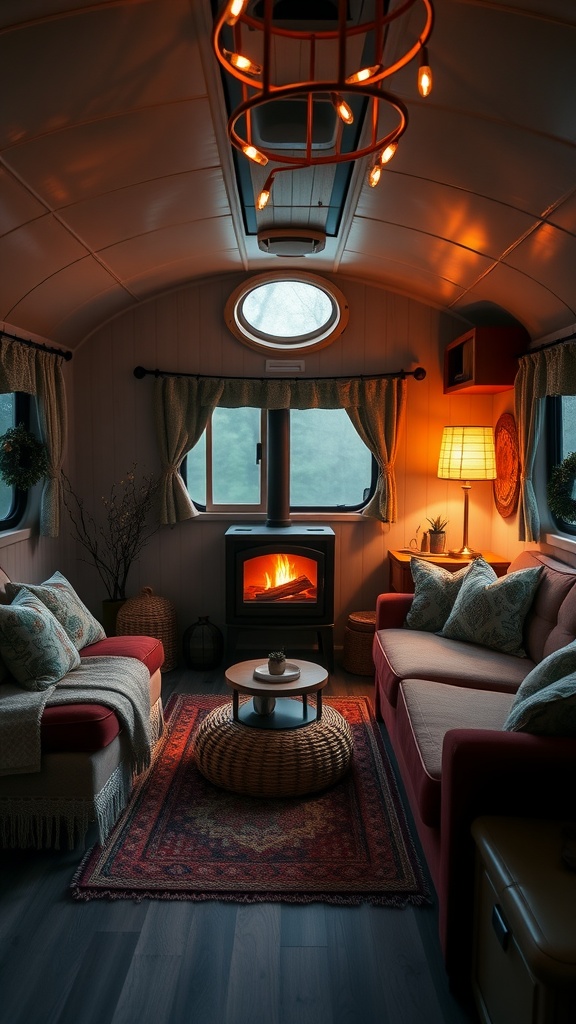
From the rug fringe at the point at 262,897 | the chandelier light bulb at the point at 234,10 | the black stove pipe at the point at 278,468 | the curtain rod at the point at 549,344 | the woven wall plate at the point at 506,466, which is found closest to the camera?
the chandelier light bulb at the point at 234,10

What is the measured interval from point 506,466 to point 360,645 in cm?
155

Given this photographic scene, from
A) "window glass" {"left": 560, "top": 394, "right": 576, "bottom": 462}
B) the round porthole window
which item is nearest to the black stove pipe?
the round porthole window

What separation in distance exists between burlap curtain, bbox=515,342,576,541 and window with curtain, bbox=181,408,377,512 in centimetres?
134

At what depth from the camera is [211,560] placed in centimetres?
532

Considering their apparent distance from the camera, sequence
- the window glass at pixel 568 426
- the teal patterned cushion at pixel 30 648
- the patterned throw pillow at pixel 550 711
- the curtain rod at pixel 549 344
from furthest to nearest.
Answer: the window glass at pixel 568 426 → the curtain rod at pixel 549 344 → the teal patterned cushion at pixel 30 648 → the patterned throw pillow at pixel 550 711

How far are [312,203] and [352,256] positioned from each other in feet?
3.01

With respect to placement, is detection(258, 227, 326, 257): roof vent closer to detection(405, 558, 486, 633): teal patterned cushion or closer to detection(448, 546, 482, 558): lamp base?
detection(405, 558, 486, 633): teal patterned cushion

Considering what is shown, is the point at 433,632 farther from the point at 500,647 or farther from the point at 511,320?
the point at 511,320

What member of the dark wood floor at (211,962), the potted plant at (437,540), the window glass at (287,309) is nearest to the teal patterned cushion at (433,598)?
the potted plant at (437,540)

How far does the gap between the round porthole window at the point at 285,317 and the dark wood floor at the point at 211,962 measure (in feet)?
12.1

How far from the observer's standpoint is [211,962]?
7.11ft

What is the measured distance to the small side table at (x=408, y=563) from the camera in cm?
464

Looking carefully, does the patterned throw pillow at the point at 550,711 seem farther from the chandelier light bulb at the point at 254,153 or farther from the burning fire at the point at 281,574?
the burning fire at the point at 281,574

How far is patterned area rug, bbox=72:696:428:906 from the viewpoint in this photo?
98.7 inches
